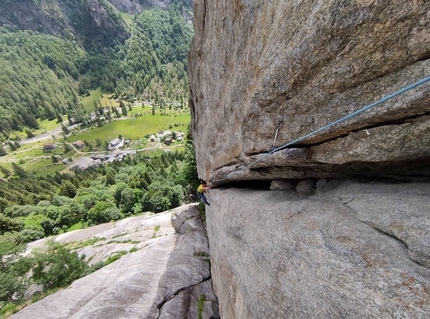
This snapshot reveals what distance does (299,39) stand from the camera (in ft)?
15.2

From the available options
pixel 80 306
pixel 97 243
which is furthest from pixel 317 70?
pixel 97 243

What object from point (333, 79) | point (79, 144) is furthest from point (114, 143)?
point (333, 79)

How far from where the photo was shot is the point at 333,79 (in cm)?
445

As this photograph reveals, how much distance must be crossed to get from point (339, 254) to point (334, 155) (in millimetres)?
2475

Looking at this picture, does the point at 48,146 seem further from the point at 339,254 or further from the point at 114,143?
the point at 339,254

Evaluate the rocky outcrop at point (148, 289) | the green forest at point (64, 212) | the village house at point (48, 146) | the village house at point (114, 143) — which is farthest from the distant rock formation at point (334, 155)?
the village house at point (48, 146)

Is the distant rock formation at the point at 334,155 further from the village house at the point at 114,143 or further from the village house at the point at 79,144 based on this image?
the village house at the point at 79,144

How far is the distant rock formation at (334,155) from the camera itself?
141 inches

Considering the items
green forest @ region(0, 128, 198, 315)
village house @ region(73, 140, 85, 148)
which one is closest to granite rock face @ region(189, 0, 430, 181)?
green forest @ region(0, 128, 198, 315)

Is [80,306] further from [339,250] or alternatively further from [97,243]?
[97,243]

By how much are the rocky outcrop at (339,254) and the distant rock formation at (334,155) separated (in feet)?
0.08

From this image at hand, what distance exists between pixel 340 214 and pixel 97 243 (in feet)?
114

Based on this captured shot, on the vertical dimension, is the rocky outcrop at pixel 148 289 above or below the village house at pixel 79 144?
above

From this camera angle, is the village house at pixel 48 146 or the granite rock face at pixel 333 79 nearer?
the granite rock face at pixel 333 79
